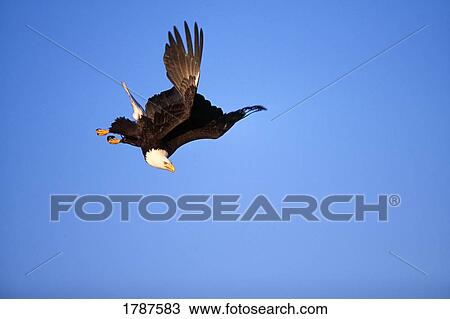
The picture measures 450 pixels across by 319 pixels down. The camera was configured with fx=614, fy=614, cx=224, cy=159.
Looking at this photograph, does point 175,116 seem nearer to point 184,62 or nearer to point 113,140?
point 184,62

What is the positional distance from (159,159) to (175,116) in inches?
31.9

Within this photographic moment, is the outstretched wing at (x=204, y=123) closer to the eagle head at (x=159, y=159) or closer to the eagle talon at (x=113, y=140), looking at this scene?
the eagle head at (x=159, y=159)

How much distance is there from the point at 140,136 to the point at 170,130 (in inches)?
17.4

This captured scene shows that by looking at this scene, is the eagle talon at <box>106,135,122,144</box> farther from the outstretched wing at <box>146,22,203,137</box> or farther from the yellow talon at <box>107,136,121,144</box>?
the outstretched wing at <box>146,22,203,137</box>

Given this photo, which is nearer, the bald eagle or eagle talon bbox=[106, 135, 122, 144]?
the bald eagle

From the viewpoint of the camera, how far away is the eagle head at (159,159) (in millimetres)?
6227

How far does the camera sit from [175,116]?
5.61 m

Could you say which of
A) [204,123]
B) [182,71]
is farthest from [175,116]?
[204,123]

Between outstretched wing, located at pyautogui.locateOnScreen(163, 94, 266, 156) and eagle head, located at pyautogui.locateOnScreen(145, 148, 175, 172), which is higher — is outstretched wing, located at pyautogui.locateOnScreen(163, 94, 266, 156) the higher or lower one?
the higher one

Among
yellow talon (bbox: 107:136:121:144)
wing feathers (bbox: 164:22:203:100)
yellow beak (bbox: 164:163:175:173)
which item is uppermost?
wing feathers (bbox: 164:22:203:100)

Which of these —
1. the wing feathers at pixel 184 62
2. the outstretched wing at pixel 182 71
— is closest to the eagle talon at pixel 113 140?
the outstretched wing at pixel 182 71

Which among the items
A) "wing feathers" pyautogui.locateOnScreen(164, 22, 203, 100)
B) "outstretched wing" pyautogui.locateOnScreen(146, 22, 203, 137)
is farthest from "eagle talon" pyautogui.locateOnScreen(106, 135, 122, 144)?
"wing feathers" pyautogui.locateOnScreen(164, 22, 203, 100)

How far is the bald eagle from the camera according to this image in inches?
214
